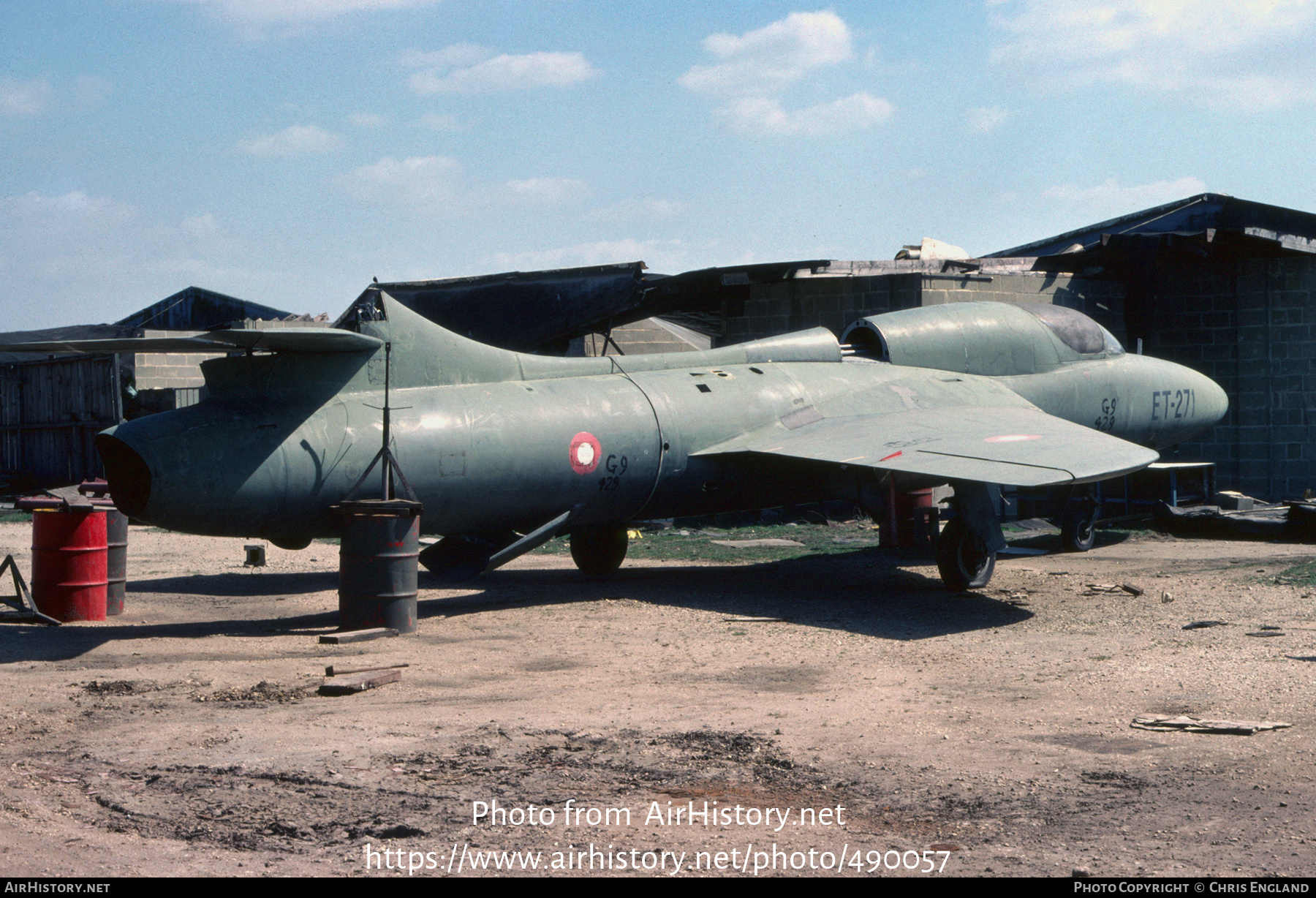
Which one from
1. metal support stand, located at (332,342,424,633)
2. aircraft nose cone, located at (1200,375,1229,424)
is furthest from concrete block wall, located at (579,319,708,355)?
metal support stand, located at (332,342,424,633)

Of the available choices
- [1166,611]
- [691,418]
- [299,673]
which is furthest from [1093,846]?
[691,418]

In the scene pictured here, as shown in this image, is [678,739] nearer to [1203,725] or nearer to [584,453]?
[1203,725]

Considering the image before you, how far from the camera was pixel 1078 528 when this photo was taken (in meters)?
17.8

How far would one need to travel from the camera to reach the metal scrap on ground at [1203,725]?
7316mm

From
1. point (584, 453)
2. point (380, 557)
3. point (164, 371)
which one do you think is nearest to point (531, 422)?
point (584, 453)

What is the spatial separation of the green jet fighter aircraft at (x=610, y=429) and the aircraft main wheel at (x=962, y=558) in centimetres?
3

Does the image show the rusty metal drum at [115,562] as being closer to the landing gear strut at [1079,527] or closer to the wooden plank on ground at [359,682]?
the wooden plank on ground at [359,682]

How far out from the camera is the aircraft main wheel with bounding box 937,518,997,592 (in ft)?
45.0

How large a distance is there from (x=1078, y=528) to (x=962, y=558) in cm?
494

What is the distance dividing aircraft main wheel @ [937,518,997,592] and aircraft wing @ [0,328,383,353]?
6.96 meters

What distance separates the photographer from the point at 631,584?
49.0ft

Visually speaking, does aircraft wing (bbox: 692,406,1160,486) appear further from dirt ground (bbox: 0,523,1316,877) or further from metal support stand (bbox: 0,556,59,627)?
metal support stand (bbox: 0,556,59,627)

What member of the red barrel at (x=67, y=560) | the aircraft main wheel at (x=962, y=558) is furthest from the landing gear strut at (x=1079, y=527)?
the red barrel at (x=67, y=560)
